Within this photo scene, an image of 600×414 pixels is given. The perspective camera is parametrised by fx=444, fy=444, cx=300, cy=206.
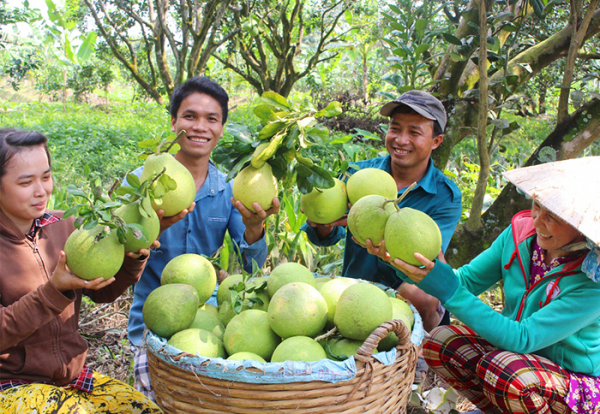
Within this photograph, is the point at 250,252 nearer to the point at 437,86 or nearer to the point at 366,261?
the point at 366,261

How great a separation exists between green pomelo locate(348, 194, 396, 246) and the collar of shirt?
1.11 m

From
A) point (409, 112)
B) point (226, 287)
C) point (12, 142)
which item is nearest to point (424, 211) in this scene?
point (409, 112)

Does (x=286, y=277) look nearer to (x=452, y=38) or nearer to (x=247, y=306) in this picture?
(x=247, y=306)

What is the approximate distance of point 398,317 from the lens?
1.54 m

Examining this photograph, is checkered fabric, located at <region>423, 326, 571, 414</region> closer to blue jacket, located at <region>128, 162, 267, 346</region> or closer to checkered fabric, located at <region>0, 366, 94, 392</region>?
blue jacket, located at <region>128, 162, 267, 346</region>

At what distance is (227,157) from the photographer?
1818 millimetres

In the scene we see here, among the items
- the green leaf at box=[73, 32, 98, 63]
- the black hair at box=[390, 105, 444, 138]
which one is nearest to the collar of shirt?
the black hair at box=[390, 105, 444, 138]

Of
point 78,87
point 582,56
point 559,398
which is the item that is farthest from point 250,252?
point 78,87

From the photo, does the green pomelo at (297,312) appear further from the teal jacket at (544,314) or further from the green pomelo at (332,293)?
the teal jacket at (544,314)

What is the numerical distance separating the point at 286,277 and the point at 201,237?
2.54 ft

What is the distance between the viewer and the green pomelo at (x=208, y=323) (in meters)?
1.59

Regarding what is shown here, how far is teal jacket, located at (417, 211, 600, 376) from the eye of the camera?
1.52 metres

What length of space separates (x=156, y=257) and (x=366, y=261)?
3.49 ft

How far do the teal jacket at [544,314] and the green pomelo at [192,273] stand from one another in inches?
31.3
